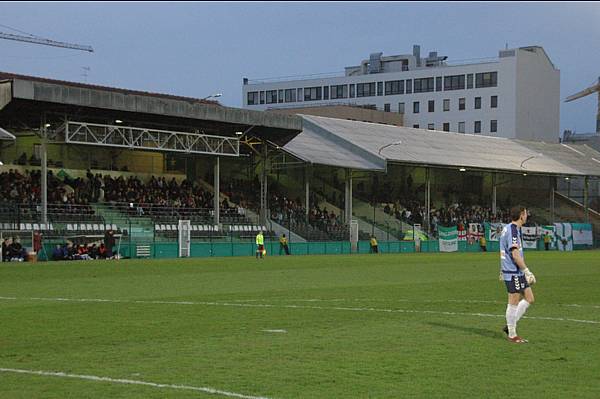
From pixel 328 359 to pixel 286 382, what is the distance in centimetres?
192

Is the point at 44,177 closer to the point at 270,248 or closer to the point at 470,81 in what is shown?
the point at 270,248

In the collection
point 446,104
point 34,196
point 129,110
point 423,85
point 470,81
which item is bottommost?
point 34,196

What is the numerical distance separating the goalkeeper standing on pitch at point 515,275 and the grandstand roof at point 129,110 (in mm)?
41201

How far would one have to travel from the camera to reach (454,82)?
129 metres

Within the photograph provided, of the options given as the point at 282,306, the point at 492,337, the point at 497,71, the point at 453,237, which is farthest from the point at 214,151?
the point at 497,71

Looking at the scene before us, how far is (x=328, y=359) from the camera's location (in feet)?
43.7

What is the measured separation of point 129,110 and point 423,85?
253ft

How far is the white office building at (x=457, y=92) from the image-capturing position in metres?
125

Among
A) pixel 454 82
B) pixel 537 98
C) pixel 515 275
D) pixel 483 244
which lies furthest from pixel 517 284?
pixel 537 98

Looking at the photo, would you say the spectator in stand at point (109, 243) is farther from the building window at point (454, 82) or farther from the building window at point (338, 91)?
the building window at point (338, 91)

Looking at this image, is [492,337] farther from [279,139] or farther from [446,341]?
[279,139]

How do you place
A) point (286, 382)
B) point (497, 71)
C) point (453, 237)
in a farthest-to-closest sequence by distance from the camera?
point (497, 71), point (453, 237), point (286, 382)

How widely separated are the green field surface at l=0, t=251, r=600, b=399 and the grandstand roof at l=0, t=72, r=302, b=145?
25.8m

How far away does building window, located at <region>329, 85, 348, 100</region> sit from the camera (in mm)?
135125
